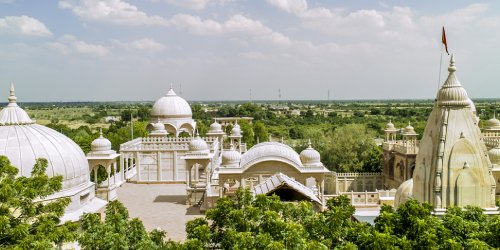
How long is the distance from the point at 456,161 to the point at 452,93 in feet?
5.96

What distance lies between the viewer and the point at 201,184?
25656 millimetres

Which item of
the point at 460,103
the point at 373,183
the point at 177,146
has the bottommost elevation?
the point at 373,183

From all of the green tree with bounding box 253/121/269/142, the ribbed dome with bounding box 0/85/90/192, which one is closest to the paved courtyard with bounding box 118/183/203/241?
the ribbed dome with bounding box 0/85/90/192

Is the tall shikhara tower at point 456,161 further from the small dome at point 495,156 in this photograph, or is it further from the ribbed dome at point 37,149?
the small dome at point 495,156

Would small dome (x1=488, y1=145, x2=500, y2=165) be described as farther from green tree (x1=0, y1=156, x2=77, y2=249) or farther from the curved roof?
green tree (x1=0, y1=156, x2=77, y2=249)

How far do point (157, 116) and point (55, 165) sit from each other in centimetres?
2329

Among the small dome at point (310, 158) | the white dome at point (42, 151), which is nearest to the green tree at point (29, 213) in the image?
the white dome at point (42, 151)

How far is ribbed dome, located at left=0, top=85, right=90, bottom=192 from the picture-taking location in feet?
45.5

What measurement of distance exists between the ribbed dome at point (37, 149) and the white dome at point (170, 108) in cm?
2169

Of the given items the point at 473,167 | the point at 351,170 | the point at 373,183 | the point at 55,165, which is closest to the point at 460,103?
the point at 473,167

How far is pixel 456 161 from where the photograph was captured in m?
11.0

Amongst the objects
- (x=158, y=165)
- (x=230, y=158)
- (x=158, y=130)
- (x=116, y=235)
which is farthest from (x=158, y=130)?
(x=116, y=235)

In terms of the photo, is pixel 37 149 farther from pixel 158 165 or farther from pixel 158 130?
pixel 158 130

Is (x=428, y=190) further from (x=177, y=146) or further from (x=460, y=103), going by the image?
(x=177, y=146)
